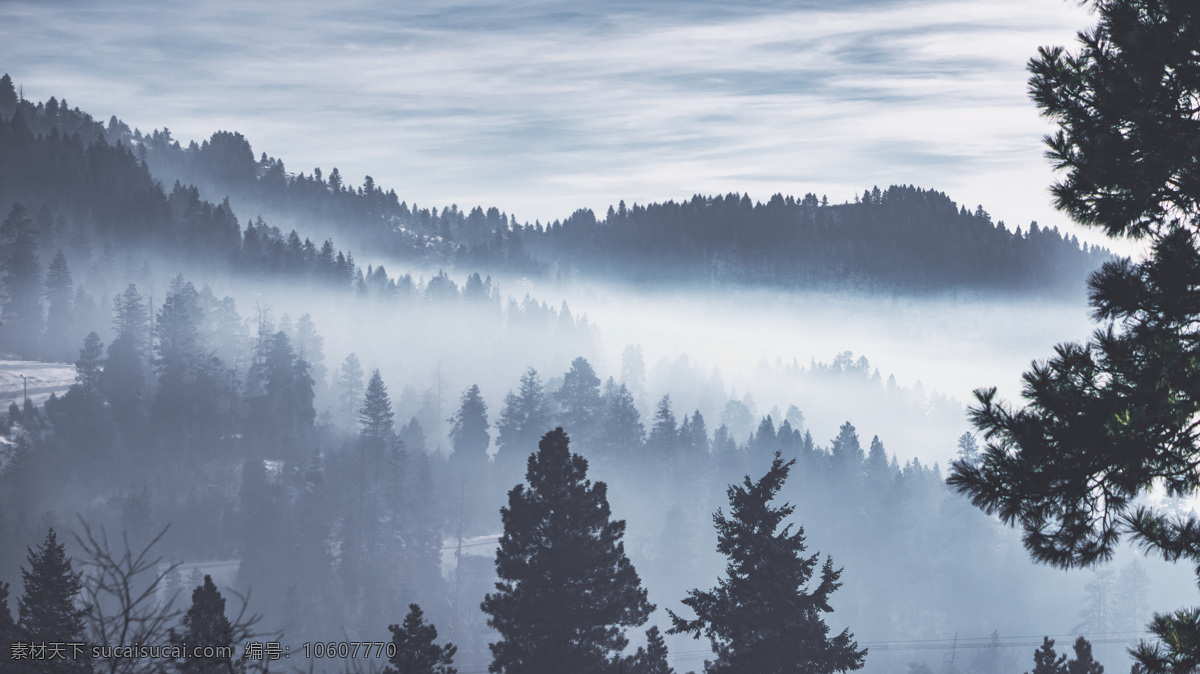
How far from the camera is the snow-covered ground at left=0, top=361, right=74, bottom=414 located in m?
88.4

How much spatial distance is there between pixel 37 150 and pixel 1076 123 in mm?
185069

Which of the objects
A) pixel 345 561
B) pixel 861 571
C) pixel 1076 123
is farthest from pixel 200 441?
pixel 1076 123

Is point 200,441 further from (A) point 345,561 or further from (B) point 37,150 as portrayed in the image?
(B) point 37,150

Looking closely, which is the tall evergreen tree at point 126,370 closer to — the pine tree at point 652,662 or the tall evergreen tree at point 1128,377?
the pine tree at point 652,662

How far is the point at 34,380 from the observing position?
92.1 meters

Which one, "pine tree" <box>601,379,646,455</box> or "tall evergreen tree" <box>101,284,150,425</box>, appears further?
"pine tree" <box>601,379,646,455</box>

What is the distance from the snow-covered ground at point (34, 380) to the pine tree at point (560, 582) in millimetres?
80409

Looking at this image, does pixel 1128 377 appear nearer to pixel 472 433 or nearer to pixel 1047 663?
pixel 1047 663

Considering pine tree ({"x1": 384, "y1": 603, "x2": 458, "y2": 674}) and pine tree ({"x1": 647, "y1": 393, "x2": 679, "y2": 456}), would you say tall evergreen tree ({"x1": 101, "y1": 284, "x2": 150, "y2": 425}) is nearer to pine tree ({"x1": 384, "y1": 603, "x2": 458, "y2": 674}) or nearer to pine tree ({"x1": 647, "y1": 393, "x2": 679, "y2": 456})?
pine tree ({"x1": 647, "y1": 393, "x2": 679, "y2": 456})

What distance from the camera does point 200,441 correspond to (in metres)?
91.1

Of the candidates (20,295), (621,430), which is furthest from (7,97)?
(621,430)

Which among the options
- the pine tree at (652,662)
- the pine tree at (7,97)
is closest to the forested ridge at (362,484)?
the pine tree at (652,662)

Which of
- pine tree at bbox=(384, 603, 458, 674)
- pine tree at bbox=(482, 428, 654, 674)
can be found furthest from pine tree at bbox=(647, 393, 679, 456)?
pine tree at bbox=(384, 603, 458, 674)

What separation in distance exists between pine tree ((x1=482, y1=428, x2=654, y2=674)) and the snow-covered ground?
80.4 metres
